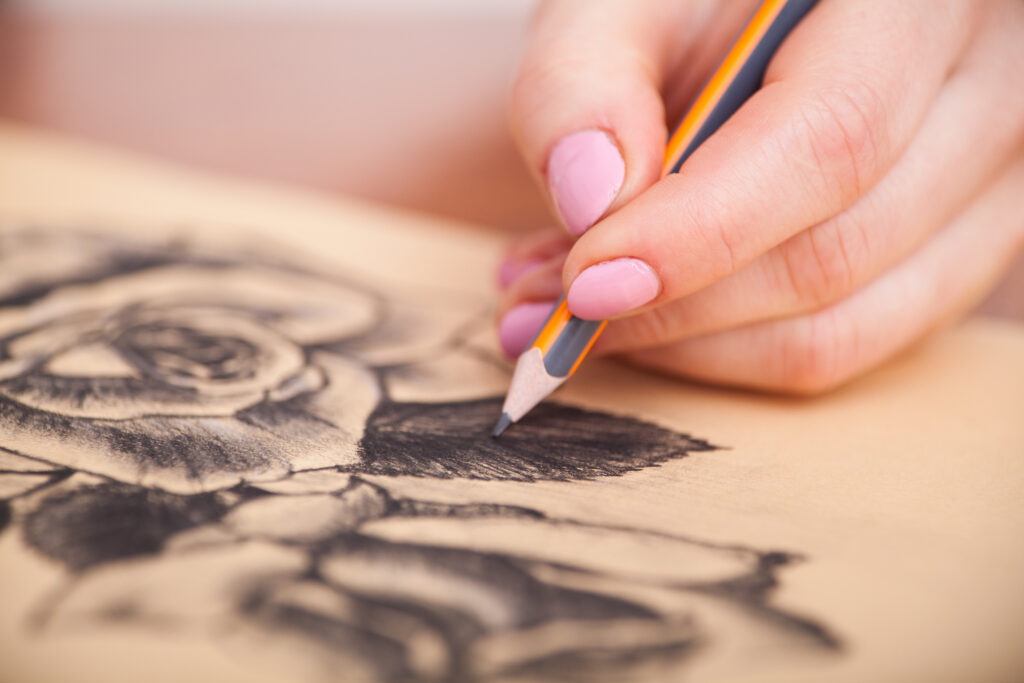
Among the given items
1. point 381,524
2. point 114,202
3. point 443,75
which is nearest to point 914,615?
point 381,524

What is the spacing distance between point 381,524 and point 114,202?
50 centimetres

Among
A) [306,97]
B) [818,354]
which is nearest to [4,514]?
[818,354]

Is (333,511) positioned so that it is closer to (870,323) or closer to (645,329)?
(645,329)

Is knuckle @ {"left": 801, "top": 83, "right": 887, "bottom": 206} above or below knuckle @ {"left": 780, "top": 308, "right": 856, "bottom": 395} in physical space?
above

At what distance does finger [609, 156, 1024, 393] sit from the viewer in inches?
15.9

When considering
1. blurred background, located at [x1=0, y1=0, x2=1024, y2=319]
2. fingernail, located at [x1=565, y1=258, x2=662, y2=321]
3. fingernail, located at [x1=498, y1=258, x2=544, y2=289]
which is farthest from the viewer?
blurred background, located at [x1=0, y1=0, x2=1024, y2=319]

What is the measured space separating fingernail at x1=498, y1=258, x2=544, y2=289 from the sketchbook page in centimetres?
4

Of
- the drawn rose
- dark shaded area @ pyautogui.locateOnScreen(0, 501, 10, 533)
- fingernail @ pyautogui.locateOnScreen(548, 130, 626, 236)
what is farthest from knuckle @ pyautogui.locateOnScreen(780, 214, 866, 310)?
dark shaded area @ pyautogui.locateOnScreen(0, 501, 10, 533)

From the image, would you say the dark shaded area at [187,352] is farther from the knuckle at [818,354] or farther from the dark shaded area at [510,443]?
the knuckle at [818,354]

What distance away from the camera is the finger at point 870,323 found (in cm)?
40

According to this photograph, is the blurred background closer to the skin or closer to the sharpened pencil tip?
the skin

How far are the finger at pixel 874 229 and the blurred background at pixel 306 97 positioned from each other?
245 mm

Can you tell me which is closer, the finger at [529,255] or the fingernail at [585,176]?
the fingernail at [585,176]

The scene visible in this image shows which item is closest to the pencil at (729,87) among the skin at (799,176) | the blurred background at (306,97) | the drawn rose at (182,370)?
the skin at (799,176)
